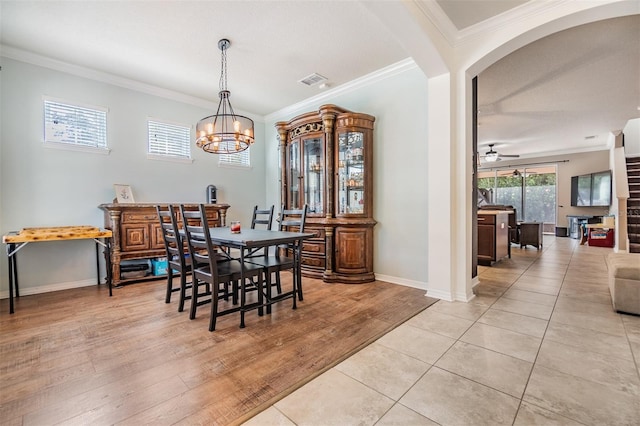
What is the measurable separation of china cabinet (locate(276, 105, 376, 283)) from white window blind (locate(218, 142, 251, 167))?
1.63 metres

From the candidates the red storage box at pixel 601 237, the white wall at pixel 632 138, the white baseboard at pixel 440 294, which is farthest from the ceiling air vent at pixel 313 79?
the white wall at pixel 632 138

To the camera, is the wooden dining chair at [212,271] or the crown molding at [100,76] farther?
the crown molding at [100,76]

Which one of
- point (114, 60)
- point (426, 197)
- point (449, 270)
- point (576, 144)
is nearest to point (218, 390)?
point (449, 270)

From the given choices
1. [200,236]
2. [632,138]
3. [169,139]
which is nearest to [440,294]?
[200,236]

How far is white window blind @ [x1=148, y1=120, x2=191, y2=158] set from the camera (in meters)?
4.35

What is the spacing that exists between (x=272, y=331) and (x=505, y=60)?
4.19 m

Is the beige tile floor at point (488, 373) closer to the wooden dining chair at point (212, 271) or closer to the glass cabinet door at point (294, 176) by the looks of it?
the wooden dining chair at point (212, 271)

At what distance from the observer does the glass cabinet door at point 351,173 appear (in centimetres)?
398

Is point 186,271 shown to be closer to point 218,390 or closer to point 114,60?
point 218,390

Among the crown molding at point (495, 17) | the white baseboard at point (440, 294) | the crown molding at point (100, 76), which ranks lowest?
the white baseboard at point (440, 294)

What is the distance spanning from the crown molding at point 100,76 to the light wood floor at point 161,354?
111 inches

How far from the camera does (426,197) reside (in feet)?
11.6

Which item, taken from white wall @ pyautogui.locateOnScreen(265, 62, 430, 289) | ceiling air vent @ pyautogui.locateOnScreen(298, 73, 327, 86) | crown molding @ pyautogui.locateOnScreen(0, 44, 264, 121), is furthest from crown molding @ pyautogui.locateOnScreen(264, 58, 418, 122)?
crown molding @ pyautogui.locateOnScreen(0, 44, 264, 121)

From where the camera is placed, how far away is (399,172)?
379cm
